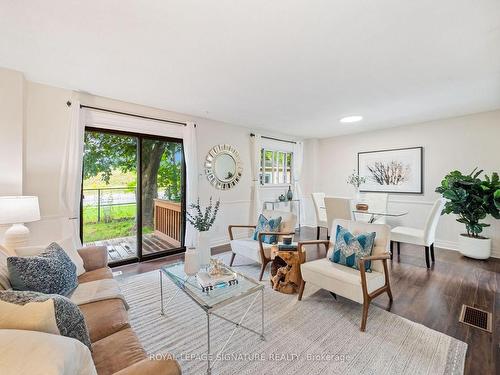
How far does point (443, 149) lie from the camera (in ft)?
14.6

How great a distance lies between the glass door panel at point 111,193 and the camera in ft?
11.1

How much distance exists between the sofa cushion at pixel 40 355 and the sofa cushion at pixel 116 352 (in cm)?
36

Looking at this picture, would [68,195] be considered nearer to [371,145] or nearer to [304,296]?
[304,296]

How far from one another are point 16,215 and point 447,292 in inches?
181

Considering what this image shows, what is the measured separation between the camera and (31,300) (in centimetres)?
102

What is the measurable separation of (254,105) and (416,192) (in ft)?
12.3

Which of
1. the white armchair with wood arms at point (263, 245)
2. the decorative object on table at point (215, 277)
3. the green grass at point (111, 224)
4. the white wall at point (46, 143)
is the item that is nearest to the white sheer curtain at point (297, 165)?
the white armchair with wood arms at point (263, 245)

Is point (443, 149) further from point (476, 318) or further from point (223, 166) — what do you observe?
point (223, 166)

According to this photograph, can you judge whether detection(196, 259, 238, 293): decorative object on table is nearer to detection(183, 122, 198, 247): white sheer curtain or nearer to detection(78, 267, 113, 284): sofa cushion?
detection(78, 267, 113, 284): sofa cushion

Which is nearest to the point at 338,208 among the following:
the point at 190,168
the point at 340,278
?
the point at 340,278

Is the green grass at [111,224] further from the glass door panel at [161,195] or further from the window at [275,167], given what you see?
the window at [275,167]

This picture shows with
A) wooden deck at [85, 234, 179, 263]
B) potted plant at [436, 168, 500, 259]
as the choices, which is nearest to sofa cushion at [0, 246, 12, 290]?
wooden deck at [85, 234, 179, 263]

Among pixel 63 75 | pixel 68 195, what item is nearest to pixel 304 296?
pixel 68 195

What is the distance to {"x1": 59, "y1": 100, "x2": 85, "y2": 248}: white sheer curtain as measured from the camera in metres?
2.98
